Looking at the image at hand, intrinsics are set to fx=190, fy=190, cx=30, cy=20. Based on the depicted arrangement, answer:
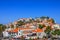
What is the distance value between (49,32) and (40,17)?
1416 cm

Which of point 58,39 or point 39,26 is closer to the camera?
point 58,39

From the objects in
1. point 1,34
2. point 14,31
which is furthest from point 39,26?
point 1,34

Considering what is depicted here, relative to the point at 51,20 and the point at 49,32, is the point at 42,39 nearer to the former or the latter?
the point at 49,32

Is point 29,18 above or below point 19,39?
above

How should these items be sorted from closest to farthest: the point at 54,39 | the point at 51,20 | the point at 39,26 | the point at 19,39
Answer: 1. the point at 54,39
2. the point at 19,39
3. the point at 39,26
4. the point at 51,20

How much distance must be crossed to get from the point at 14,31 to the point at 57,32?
18.2ft

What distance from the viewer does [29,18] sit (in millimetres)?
32156

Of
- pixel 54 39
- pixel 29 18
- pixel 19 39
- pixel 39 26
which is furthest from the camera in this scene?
pixel 29 18

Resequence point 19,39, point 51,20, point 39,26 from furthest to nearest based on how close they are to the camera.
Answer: point 51,20, point 39,26, point 19,39

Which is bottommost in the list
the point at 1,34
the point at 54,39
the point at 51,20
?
the point at 54,39

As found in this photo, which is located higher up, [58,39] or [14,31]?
[14,31]

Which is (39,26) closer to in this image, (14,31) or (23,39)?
(14,31)

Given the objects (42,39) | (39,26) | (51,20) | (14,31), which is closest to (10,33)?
(14,31)

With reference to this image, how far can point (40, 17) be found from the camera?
108 ft
